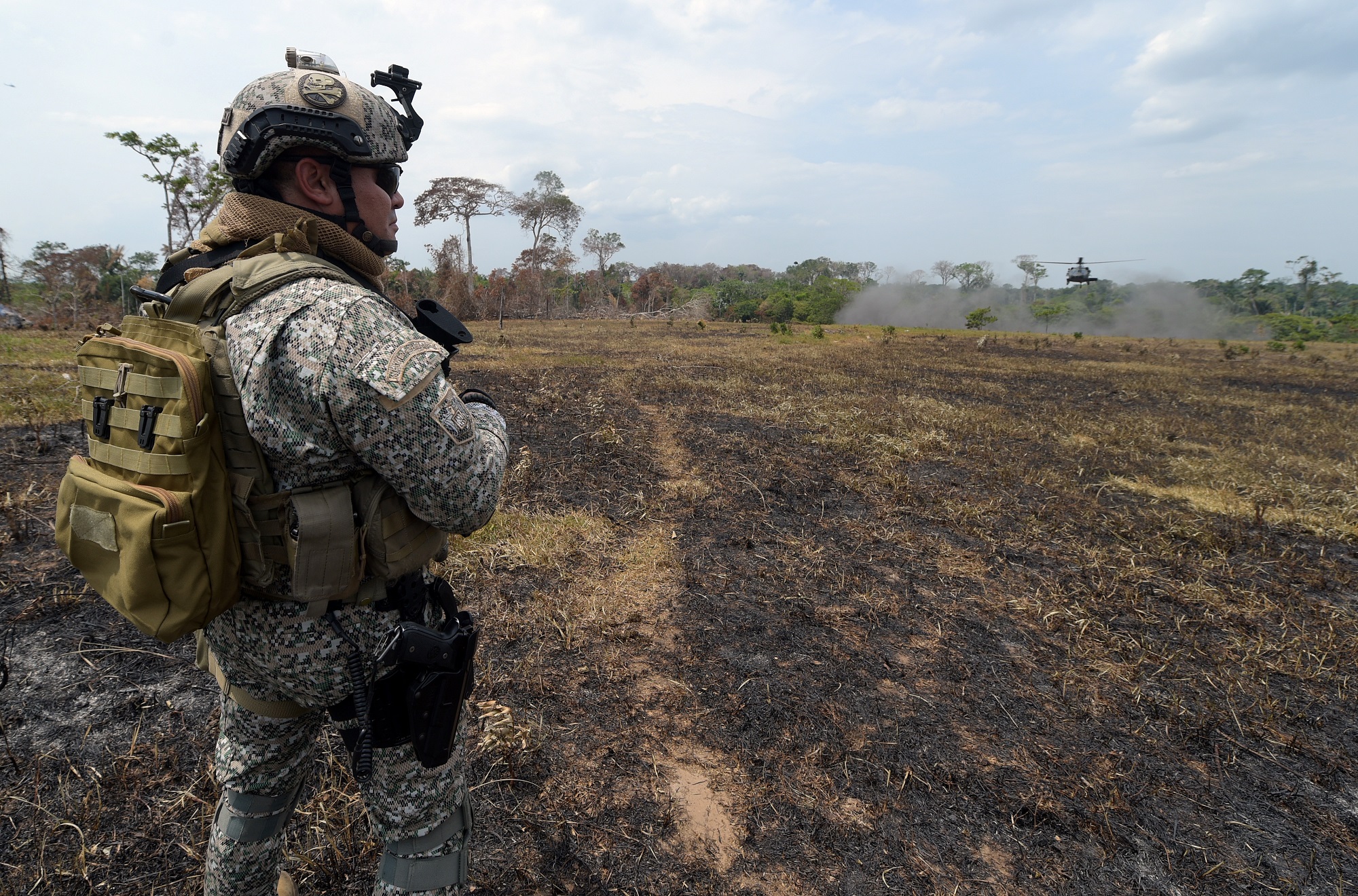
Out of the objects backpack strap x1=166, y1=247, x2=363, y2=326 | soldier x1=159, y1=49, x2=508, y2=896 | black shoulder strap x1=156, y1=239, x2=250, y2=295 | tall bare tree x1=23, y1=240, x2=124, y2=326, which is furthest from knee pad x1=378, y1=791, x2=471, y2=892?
tall bare tree x1=23, y1=240, x2=124, y2=326

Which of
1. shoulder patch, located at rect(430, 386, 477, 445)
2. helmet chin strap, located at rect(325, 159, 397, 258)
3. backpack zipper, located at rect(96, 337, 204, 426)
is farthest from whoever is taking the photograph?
helmet chin strap, located at rect(325, 159, 397, 258)

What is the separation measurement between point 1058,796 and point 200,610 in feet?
9.43

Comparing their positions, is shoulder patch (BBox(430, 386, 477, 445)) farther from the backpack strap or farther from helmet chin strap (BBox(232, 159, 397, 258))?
helmet chin strap (BBox(232, 159, 397, 258))

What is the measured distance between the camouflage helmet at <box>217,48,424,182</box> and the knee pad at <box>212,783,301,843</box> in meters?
1.44

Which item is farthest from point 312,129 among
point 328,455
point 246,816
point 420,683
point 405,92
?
point 246,816

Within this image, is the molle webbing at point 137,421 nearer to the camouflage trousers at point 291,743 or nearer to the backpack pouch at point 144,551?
the backpack pouch at point 144,551

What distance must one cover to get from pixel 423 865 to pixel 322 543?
792mm

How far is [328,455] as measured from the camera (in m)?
1.19

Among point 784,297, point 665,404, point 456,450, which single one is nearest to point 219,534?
point 456,450

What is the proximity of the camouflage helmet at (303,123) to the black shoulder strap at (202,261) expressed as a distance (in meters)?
0.16

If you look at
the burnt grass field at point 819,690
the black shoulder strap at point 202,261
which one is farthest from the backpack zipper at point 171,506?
the burnt grass field at point 819,690

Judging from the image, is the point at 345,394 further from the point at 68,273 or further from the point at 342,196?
the point at 68,273

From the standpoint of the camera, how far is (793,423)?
841 centimetres

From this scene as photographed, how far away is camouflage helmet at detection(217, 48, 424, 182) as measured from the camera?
1320 millimetres
